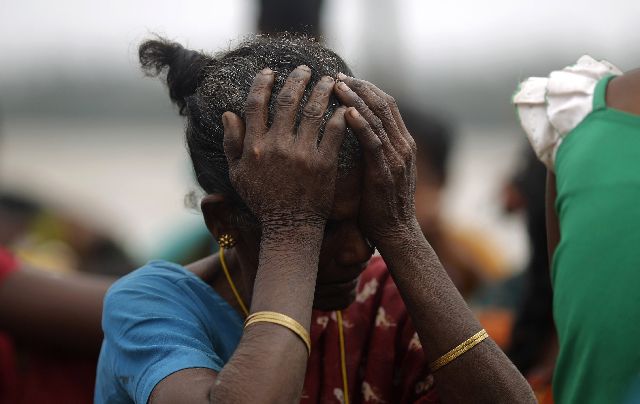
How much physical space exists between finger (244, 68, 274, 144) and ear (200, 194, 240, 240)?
1.03ft

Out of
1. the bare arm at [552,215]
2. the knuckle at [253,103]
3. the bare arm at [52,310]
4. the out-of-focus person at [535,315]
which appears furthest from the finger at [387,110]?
the out-of-focus person at [535,315]

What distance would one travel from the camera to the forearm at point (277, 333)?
230cm

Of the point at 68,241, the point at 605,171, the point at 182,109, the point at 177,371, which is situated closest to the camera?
the point at 177,371

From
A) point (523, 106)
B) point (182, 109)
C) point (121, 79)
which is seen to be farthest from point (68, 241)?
point (121, 79)

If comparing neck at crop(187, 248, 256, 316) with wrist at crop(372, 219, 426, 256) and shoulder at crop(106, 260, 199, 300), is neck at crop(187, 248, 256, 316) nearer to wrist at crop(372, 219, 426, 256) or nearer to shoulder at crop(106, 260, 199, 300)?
shoulder at crop(106, 260, 199, 300)

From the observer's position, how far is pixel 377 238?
2.63 metres

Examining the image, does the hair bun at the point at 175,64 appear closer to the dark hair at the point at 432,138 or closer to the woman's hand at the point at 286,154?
the woman's hand at the point at 286,154

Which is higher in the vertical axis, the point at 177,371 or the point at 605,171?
the point at 605,171

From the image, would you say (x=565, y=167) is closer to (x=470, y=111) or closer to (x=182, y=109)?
(x=182, y=109)

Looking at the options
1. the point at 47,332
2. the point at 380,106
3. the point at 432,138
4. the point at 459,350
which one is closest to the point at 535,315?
the point at 432,138

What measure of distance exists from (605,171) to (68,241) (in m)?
3.99

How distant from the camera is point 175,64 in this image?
2898mm

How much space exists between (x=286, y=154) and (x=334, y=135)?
0.40 feet

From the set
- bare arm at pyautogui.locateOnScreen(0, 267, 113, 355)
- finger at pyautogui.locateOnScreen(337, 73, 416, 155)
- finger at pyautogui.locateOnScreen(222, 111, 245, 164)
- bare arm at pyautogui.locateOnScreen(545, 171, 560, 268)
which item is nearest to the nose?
finger at pyautogui.locateOnScreen(337, 73, 416, 155)
